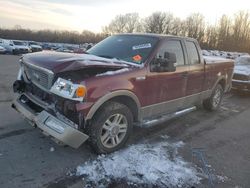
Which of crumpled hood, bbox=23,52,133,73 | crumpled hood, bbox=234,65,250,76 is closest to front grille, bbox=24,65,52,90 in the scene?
crumpled hood, bbox=23,52,133,73

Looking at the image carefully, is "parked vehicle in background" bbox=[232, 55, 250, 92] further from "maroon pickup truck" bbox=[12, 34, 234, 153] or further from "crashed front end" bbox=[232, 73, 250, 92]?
"maroon pickup truck" bbox=[12, 34, 234, 153]

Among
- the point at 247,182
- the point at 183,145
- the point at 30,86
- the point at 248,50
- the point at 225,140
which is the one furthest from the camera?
the point at 248,50

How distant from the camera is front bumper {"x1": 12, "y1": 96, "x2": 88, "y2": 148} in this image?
4.08 m

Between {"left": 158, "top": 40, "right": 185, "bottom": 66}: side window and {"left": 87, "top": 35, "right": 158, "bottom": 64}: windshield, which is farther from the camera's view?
{"left": 158, "top": 40, "right": 185, "bottom": 66}: side window

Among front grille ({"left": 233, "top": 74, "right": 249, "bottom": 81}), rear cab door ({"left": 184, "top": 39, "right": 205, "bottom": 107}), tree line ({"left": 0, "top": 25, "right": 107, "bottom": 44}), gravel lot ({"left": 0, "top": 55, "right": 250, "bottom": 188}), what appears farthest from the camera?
tree line ({"left": 0, "top": 25, "right": 107, "bottom": 44})

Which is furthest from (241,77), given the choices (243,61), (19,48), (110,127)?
(19,48)

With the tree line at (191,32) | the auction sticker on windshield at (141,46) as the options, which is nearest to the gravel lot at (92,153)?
the auction sticker on windshield at (141,46)

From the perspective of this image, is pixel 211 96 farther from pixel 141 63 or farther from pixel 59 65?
pixel 59 65

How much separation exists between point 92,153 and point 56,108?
97 cm

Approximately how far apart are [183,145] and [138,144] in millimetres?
863

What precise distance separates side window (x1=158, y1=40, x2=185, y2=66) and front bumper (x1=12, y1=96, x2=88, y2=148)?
2385 millimetres

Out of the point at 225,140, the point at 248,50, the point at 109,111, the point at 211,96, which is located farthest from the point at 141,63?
the point at 248,50

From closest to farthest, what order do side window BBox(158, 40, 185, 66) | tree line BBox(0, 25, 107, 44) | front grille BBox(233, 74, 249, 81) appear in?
side window BBox(158, 40, 185, 66) < front grille BBox(233, 74, 249, 81) < tree line BBox(0, 25, 107, 44)

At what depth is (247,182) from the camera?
14.2 feet
